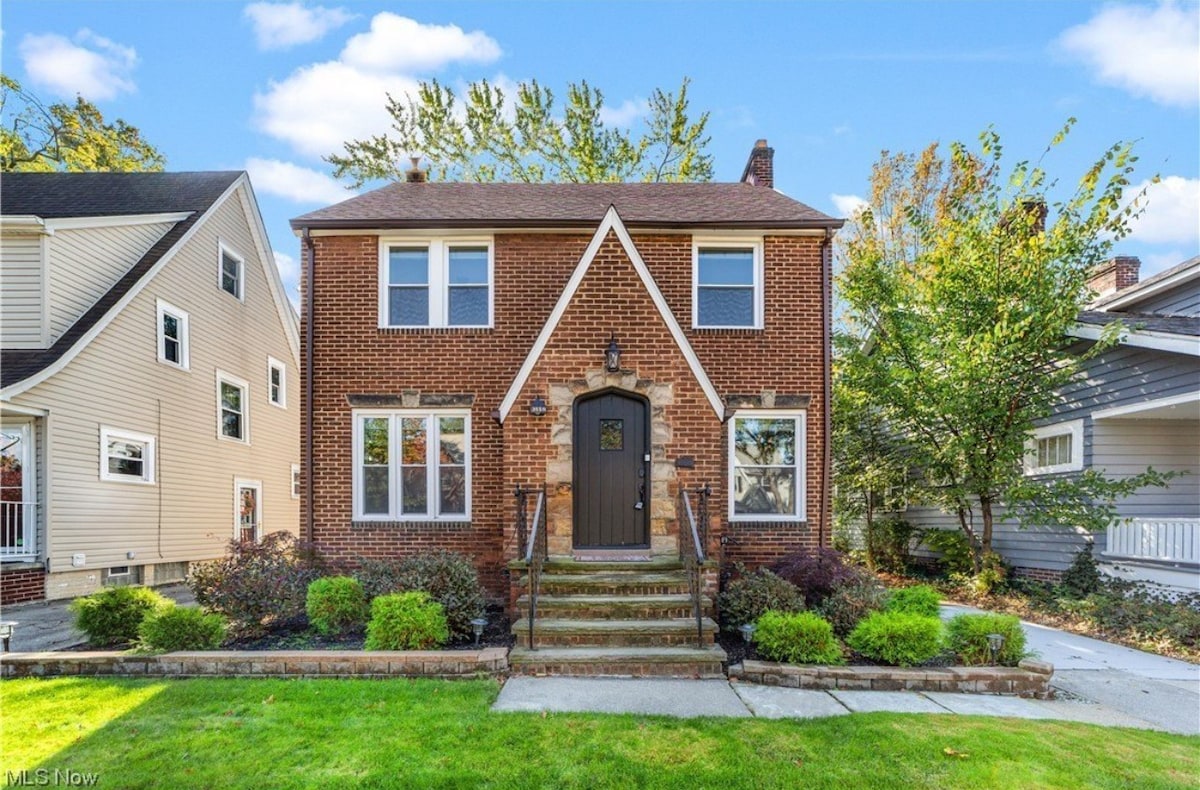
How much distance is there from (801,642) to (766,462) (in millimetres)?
3710

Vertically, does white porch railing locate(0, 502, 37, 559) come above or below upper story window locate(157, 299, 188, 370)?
below

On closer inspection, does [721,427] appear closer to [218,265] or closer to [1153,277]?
[1153,277]

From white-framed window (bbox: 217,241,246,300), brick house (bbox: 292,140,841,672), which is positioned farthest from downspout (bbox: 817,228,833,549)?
white-framed window (bbox: 217,241,246,300)

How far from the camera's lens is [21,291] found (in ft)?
32.7

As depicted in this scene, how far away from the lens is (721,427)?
309 inches

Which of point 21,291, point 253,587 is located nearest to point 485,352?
point 253,587

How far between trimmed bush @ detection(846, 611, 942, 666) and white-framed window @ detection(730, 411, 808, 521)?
313 centimetres

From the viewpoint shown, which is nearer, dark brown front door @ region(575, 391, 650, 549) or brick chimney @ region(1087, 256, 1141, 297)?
dark brown front door @ region(575, 391, 650, 549)

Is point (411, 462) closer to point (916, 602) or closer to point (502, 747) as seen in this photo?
point (502, 747)

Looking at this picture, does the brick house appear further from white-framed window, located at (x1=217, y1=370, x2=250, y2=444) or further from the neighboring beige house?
white-framed window, located at (x1=217, y1=370, x2=250, y2=444)

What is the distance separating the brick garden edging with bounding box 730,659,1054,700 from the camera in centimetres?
562

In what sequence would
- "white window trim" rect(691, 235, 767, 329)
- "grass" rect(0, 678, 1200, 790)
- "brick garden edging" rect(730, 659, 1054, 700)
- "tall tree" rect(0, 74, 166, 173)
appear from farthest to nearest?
"tall tree" rect(0, 74, 166, 173) < "white window trim" rect(691, 235, 767, 329) < "brick garden edging" rect(730, 659, 1054, 700) < "grass" rect(0, 678, 1200, 790)

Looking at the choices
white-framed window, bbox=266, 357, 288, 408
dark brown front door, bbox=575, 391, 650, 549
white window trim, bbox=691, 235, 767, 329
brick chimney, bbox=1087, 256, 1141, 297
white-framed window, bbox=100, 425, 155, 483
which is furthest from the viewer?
white-framed window, bbox=266, 357, 288, 408

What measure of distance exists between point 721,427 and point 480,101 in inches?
727
